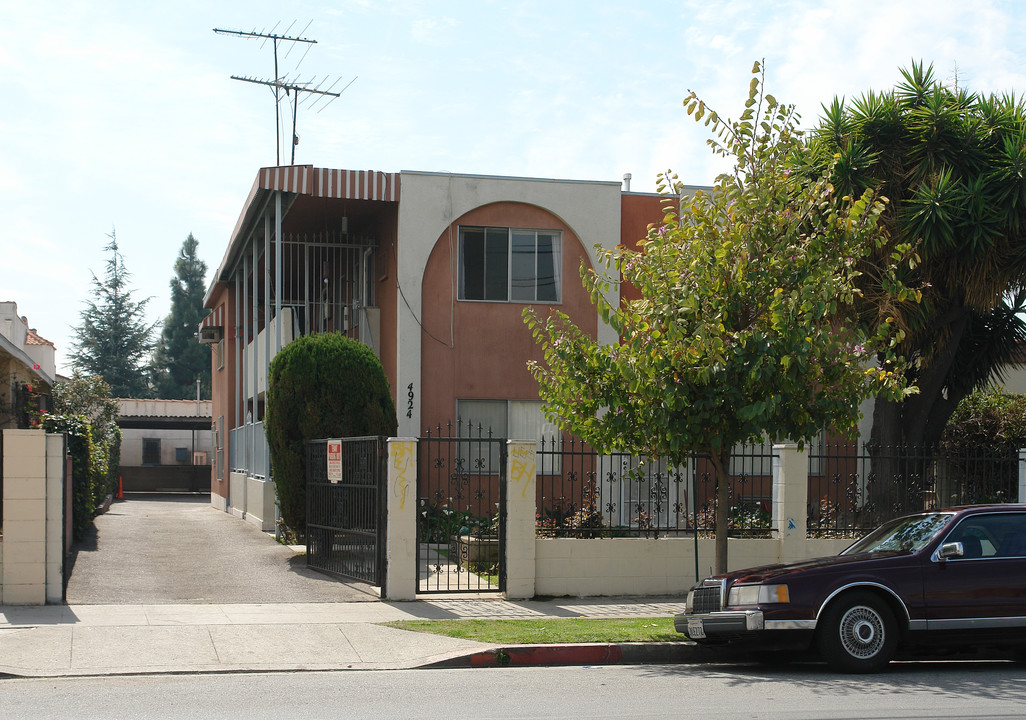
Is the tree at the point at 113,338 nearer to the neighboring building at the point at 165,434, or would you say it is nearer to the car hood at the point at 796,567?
the neighboring building at the point at 165,434

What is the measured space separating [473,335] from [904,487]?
855 centimetres

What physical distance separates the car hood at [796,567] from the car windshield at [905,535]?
0.65 ft

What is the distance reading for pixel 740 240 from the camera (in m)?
11.0

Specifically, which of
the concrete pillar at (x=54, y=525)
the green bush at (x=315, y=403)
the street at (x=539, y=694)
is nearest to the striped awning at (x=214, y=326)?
the green bush at (x=315, y=403)

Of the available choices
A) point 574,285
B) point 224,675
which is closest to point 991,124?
point 574,285

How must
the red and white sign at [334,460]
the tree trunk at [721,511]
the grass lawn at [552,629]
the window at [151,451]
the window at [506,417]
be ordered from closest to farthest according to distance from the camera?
the grass lawn at [552,629]
the tree trunk at [721,511]
the red and white sign at [334,460]
the window at [506,417]
the window at [151,451]

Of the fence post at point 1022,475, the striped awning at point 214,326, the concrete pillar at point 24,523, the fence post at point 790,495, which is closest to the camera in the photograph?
the concrete pillar at point 24,523

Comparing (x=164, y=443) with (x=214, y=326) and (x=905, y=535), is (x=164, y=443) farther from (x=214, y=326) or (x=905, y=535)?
(x=905, y=535)

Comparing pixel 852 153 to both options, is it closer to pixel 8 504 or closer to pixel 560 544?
pixel 560 544

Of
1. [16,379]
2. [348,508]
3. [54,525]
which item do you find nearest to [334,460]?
[348,508]

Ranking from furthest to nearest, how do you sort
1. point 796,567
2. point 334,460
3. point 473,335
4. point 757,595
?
point 473,335 < point 334,460 < point 796,567 < point 757,595

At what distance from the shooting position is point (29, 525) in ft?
39.9

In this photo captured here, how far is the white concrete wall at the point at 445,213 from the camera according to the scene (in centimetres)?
1994

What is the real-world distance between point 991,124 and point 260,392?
54.3 feet
